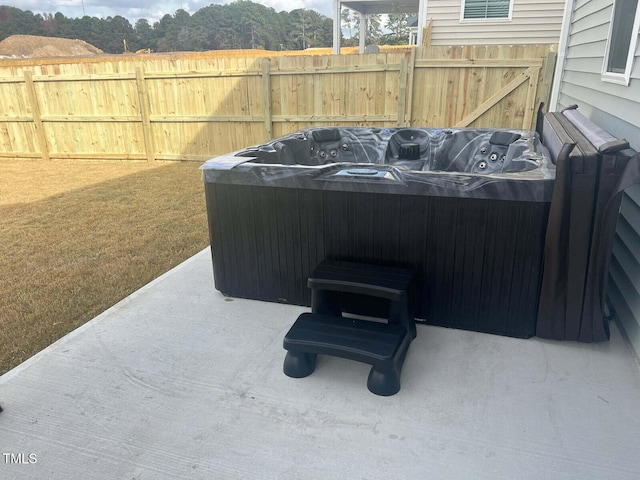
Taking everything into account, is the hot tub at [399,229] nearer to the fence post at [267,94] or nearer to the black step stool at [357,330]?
the black step stool at [357,330]

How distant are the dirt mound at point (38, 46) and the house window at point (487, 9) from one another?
2692 centimetres

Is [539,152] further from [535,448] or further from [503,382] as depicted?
[535,448]

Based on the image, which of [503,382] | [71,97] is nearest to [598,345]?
[503,382]

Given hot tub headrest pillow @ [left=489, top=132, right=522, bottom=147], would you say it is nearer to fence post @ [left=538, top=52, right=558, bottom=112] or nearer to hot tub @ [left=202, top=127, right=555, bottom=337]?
hot tub @ [left=202, top=127, right=555, bottom=337]

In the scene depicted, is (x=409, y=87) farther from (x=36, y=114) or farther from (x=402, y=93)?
(x=36, y=114)

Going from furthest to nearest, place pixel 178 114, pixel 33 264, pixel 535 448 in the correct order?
pixel 178 114 < pixel 33 264 < pixel 535 448

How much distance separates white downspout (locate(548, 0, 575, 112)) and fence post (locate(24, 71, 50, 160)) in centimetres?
718

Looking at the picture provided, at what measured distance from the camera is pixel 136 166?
21.9 ft

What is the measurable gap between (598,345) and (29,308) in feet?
9.46

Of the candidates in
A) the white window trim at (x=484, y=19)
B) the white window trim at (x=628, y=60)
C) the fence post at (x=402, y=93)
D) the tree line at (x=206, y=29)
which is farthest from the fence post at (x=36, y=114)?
the tree line at (x=206, y=29)

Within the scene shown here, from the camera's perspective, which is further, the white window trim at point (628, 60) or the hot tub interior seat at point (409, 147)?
the hot tub interior seat at point (409, 147)

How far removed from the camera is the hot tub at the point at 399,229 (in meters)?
1.98

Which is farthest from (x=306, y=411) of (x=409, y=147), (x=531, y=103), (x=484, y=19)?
(x=484, y=19)

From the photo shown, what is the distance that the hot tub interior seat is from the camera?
3.43 m
